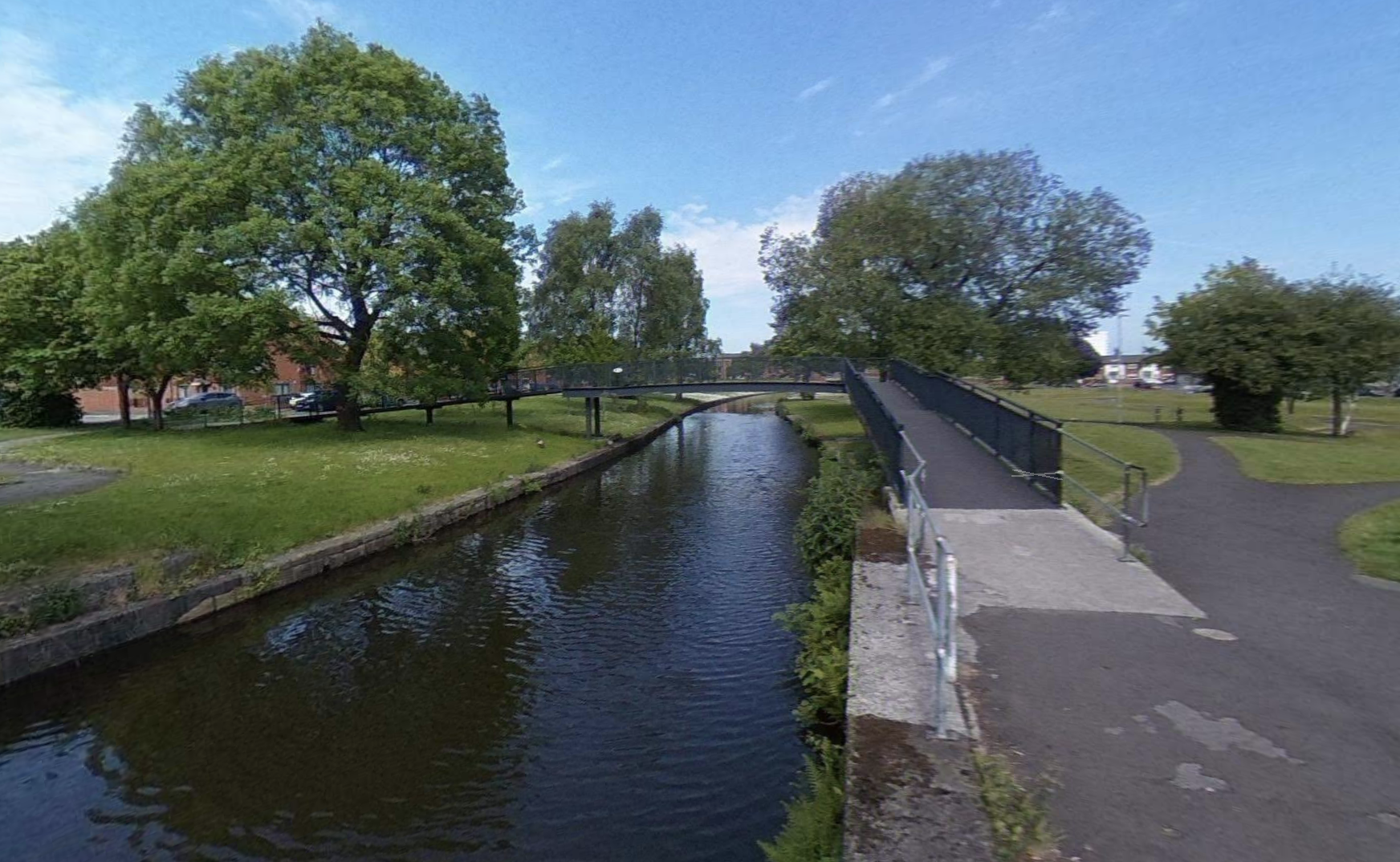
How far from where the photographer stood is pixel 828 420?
38250mm

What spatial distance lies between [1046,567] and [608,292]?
41418 mm

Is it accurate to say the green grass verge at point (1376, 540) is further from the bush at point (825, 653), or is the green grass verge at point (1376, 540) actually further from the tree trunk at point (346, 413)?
the tree trunk at point (346, 413)

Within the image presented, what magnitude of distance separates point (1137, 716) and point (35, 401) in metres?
41.9

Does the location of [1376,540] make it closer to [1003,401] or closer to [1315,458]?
[1003,401]

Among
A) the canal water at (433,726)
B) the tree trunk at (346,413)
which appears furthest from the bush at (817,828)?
the tree trunk at (346,413)

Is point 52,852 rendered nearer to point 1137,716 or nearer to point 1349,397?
point 1137,716

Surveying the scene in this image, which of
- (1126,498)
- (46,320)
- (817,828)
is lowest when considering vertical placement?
(817,828)

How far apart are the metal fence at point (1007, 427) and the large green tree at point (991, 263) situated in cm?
565

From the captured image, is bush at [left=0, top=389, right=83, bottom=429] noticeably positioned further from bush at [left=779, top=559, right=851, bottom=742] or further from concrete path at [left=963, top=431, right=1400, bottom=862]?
concrete path at [left=963, top=431, right=1400, bottom=862]

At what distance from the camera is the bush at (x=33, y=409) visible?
30.7m

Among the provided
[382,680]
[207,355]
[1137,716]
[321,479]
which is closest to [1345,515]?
[1137,716]

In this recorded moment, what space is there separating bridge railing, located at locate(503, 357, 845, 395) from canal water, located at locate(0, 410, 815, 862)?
16.5m

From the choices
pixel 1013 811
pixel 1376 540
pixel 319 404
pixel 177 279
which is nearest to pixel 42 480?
pixel 177 279

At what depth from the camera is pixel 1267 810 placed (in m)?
3.58
